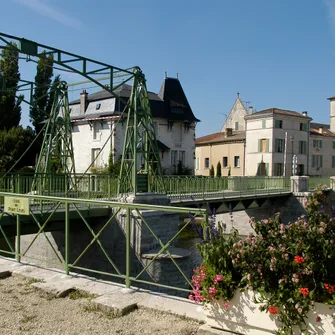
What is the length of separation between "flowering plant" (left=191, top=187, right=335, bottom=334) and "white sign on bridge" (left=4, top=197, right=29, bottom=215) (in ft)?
11.2

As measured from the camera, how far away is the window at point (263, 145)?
1567 inches

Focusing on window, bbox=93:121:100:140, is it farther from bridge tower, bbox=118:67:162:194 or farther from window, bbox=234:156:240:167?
bridge tower, bbox=118:67:162:194

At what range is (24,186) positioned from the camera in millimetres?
12836

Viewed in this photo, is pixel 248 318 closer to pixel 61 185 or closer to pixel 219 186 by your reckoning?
pixel 61 185

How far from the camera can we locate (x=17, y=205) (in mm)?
6262

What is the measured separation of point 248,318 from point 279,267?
53 centimetres

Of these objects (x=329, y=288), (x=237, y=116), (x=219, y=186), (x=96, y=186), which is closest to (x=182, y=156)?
(x=219, y=186)

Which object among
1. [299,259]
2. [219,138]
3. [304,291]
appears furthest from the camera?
[219,138]

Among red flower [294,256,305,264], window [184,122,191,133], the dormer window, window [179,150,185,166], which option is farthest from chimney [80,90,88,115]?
red flower [294,256,305,264]

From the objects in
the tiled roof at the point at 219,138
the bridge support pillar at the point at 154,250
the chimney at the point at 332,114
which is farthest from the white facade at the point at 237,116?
the bridge support pillar at the point at 154,250

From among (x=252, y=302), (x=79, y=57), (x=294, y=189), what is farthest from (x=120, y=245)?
(x=294, y=189)

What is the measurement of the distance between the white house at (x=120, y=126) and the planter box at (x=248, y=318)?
26114 millimetres

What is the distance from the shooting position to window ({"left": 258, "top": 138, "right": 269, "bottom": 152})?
3979cm

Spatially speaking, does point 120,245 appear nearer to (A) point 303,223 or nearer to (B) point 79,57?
(B) point 79,57
